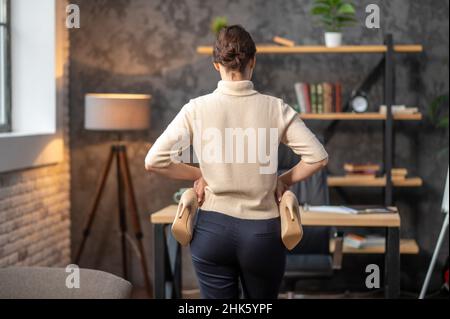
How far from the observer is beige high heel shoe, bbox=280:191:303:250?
2.88m

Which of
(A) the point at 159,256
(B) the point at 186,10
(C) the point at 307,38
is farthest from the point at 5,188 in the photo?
(C) the point at 307,38

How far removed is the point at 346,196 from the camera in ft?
20.0

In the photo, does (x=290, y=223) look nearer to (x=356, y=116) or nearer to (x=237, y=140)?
(x=237, y=140)

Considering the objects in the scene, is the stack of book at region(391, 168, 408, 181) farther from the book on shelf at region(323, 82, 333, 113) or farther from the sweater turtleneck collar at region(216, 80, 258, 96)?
the sweater turtleneck collar at region(216, 80, 258, 96)

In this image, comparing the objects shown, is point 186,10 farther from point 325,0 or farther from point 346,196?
point 346,196

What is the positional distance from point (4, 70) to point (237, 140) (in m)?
3.26

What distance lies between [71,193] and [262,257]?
3700 millimetres

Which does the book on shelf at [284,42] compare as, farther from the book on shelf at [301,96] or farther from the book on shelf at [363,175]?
the book on shelf at [363,175]

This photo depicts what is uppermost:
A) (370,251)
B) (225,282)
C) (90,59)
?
(90,59)

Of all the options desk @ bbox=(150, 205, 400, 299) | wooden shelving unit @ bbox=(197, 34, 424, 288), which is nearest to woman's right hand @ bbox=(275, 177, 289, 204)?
desk @ bbox=(150, 205, 400, 299)

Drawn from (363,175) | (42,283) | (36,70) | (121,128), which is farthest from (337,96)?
(42,283)

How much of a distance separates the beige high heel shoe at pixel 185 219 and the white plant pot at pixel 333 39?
2996 mm

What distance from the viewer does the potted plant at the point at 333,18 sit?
566cm

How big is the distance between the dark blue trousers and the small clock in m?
3.05
